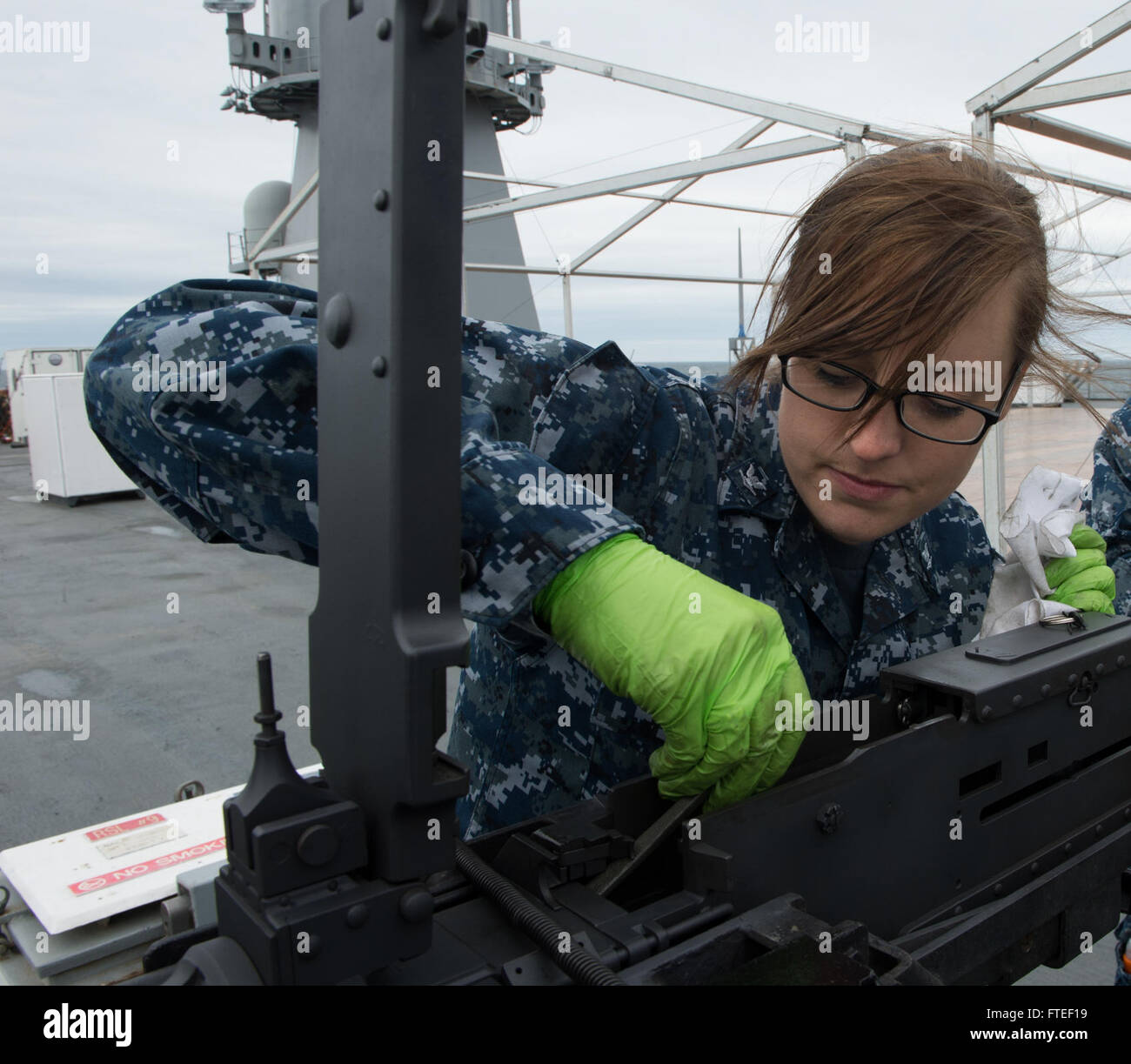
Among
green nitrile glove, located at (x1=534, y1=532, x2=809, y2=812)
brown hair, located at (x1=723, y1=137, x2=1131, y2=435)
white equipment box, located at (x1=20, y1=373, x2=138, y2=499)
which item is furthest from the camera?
white equipment box, located at (x1=20, y1=373, x2=138, y2=499)

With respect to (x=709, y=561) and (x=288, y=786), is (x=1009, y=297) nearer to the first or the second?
(x=709, y=561)

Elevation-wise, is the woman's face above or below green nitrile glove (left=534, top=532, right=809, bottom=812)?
above

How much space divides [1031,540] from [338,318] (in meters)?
1.05

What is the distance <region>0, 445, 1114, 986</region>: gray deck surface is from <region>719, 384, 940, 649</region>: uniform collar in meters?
0.79

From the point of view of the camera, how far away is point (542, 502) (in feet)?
2.26

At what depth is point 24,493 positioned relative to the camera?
28.3ft

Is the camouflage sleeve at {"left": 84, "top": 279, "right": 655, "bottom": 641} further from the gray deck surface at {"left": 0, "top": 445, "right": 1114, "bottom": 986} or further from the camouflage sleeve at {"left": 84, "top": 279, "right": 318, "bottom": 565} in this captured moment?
the gray deck surface at {"left": 0, "top": 445, "right": 1114, "bottom": 986}

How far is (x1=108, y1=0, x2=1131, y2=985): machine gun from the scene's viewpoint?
444mm

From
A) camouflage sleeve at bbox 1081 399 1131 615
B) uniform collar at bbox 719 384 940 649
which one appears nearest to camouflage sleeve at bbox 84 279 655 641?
uniform collar at bbox 719 384 940 649

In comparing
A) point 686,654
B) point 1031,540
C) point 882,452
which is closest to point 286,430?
point 686,654

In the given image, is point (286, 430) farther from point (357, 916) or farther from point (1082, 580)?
point (1082, 580)
